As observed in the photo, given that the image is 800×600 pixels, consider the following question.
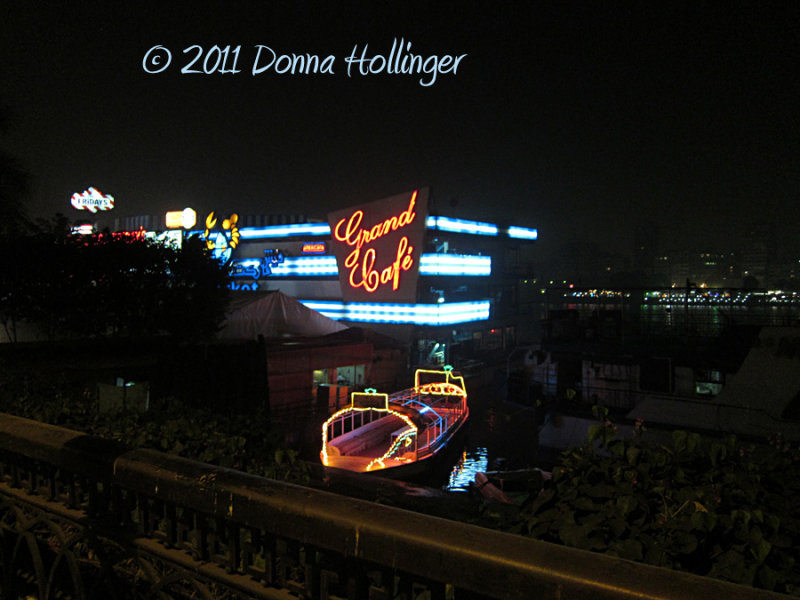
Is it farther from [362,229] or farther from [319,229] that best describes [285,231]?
[362,229]

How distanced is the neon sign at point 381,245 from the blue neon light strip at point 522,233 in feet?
69.7

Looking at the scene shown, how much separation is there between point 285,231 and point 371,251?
1338 cm

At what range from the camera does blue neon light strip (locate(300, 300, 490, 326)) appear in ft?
122

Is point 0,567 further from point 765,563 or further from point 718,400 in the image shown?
point 718,400

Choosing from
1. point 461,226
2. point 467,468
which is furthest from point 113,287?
point 461,226

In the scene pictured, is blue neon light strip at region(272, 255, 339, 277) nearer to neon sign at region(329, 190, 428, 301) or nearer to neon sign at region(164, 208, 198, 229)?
neon sign at region(329, 190, 428, 301)

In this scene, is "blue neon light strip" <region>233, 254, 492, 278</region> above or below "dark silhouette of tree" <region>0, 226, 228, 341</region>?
above

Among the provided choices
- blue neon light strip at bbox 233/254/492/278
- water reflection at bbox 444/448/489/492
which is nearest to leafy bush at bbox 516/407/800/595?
water reflection at bbox 444/448/489/492

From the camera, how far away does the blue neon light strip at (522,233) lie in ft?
179

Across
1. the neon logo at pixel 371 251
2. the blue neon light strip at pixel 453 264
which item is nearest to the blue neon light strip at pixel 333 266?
the blue neon light strip at pixel 453 264

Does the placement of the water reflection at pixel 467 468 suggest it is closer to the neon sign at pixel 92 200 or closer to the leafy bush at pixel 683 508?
the leafy bush at pixel 683 508

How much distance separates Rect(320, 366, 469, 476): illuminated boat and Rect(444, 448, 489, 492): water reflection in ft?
5.69

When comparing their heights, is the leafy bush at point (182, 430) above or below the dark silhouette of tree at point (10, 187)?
below

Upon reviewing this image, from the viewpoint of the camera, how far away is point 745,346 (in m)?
21.8
